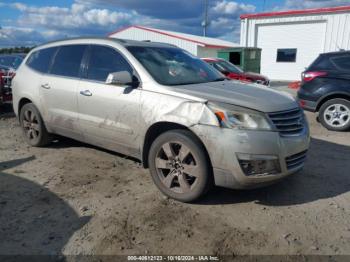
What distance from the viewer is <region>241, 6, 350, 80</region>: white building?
65.9 ft

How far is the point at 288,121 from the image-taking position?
3.40 metres

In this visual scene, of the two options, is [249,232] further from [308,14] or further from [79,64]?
[308,14]

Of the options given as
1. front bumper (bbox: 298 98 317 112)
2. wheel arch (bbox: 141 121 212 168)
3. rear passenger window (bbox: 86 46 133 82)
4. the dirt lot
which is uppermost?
rear passenger window (bbox: 86 46 133 82)

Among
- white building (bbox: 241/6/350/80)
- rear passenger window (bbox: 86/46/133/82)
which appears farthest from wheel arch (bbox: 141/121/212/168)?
white building (bbox: 241/6/350/80)

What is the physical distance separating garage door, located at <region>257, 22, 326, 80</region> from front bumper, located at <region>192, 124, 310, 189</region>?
818 inches

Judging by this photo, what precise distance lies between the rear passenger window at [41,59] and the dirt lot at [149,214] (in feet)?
5.30

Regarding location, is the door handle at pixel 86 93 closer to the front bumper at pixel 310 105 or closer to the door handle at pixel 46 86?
the door handle at pixel 46 86

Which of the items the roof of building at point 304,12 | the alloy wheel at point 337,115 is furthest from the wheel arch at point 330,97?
the roof of building at point 304,12

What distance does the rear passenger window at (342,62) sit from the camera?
23.1 ft

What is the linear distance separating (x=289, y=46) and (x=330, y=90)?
16909mm

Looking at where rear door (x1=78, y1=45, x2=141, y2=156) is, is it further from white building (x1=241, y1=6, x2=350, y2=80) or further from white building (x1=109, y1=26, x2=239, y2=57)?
white building (x1=109, y1=26, x2=239, y2=57)

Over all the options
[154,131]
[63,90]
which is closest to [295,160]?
[154,131]

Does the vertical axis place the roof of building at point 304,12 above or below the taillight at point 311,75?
above

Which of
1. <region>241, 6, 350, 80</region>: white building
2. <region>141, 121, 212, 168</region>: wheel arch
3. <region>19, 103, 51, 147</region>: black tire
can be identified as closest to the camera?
<region>141, 121, 212, 168</region>: wheel arch
